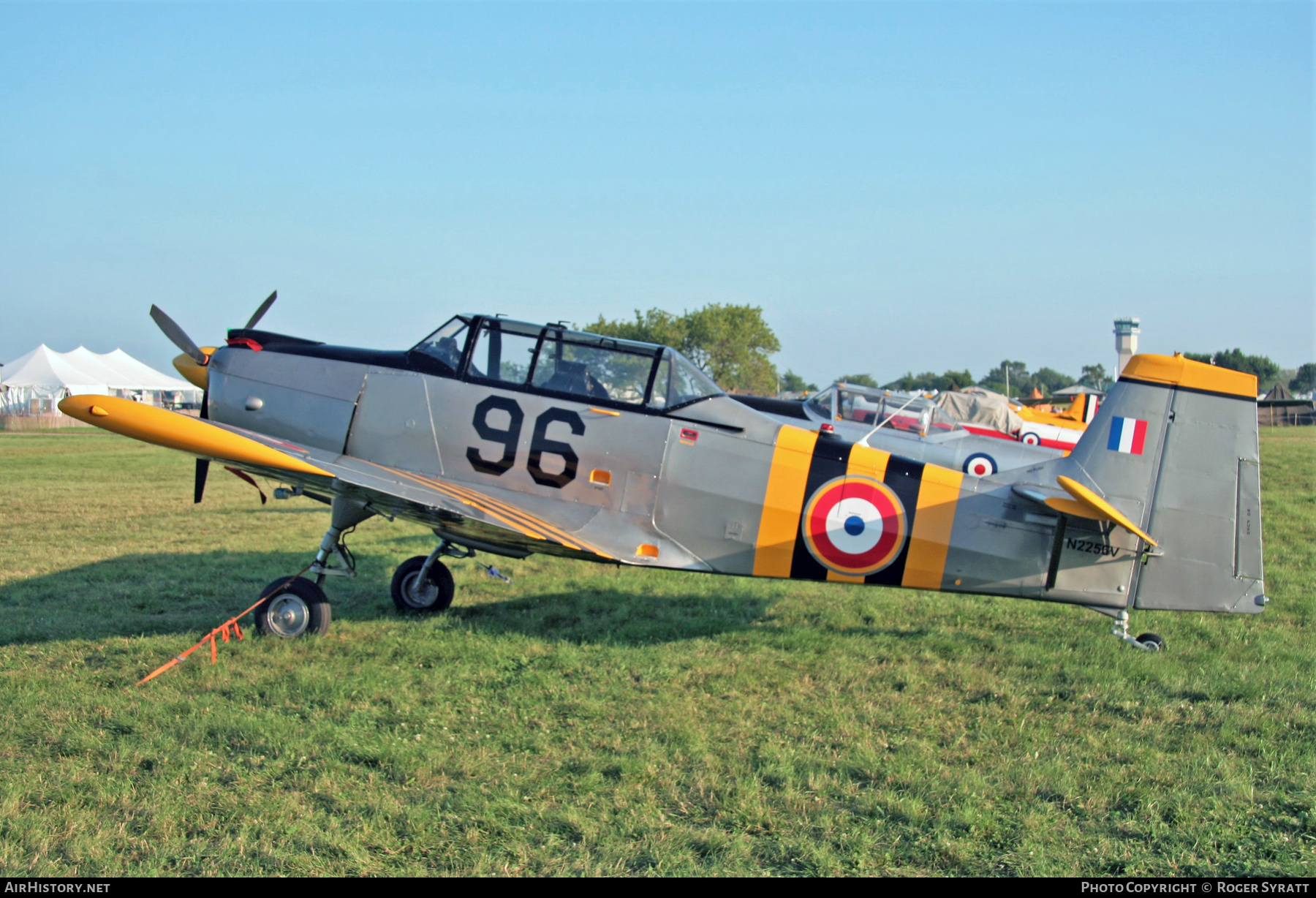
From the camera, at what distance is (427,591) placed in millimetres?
7125

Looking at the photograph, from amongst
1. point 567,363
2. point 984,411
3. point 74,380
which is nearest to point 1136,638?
point 567,363

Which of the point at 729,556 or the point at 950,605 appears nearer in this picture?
the point at 729,556

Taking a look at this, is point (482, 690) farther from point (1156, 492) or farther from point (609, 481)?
point (1156, 492)

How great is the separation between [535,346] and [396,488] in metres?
1.56

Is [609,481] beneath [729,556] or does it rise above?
above

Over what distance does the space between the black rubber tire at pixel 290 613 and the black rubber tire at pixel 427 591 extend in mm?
1033

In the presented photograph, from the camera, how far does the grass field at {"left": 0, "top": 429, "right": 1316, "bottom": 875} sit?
3316 millimetres

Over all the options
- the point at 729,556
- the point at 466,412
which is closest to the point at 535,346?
the point at 466,412

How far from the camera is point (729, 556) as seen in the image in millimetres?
6027

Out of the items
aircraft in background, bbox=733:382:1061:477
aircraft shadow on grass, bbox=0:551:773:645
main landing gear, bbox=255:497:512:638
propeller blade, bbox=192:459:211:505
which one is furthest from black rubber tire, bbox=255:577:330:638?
aircraft in background, bbox=733:382:1061:477

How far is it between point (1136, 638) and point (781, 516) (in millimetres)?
2814

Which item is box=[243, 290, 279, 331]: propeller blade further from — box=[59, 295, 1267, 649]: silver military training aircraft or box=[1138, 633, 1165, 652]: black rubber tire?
box=[1138, 633, 1165, 652]: black rubber tire

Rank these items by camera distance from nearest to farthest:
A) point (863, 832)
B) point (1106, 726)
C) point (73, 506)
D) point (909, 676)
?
point (863, 832)
point (1106, 726)
point (909, 676)
point (73, 506)

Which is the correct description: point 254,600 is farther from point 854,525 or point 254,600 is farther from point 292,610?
point 854,525
